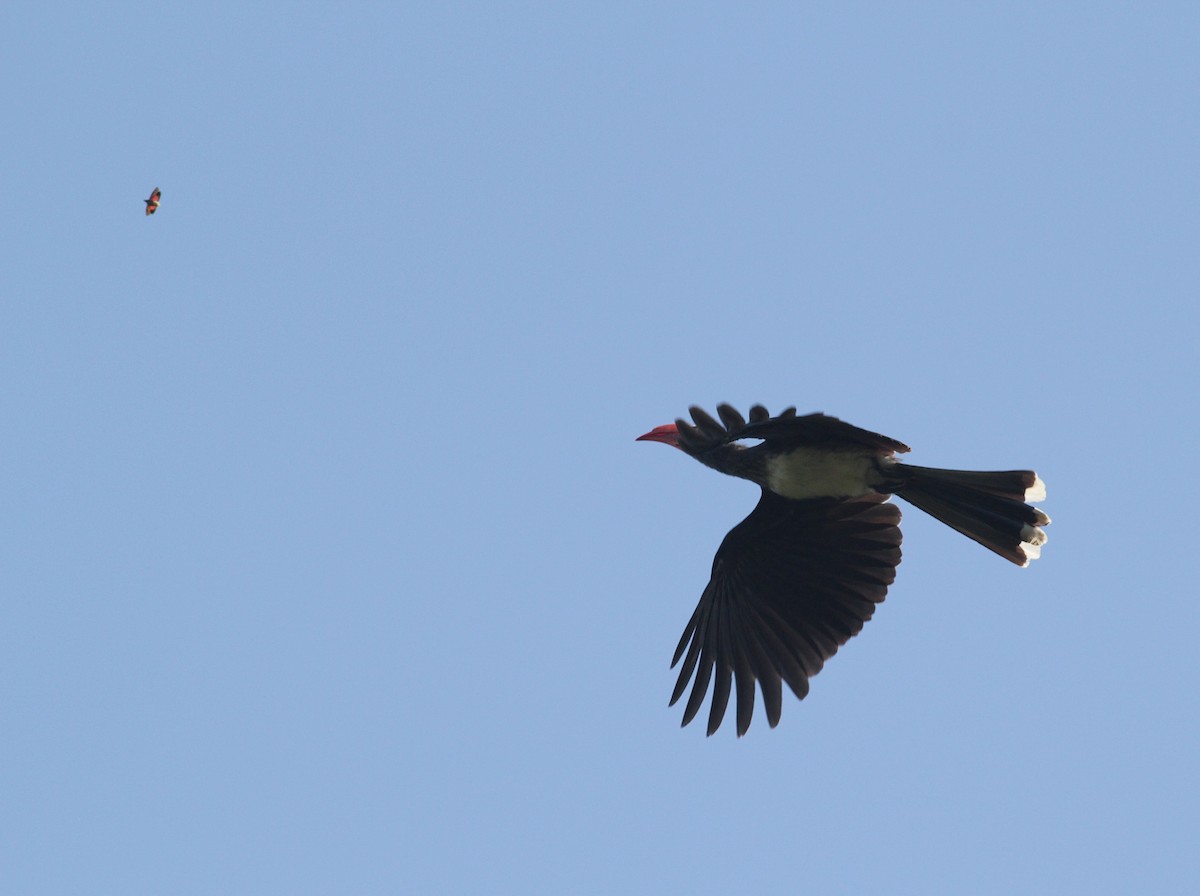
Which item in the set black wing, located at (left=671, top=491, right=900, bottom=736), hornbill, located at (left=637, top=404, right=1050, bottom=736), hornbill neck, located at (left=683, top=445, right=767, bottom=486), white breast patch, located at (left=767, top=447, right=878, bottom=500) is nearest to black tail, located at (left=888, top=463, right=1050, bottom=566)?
hornbill, located at (left=637, top=404, right=1050, bottom=736)

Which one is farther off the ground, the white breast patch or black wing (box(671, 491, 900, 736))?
the white breast patch

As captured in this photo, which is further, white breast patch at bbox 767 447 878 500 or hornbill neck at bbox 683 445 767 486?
hornbill neck at bbox 683 445 767 486

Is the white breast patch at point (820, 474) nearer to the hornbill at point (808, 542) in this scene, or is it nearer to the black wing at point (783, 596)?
the hornbill at point (808, 542)

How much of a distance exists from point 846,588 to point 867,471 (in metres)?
0.84

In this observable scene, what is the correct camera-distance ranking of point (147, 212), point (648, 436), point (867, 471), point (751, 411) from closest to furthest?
1. point (751, 411)
2. point (867, 471)
3. point (648, 436)
4. point (147, 212)

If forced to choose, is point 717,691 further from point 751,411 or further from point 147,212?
point 147,212

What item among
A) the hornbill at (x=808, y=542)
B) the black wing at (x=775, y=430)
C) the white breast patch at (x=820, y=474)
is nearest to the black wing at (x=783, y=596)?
the hornbill at (x=808, y=542)

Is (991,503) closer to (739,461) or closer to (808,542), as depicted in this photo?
(808,542)

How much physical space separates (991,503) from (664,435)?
7.53 feet

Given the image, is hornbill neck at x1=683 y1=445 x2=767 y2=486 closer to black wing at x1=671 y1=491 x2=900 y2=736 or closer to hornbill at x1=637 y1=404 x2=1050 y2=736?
hornbill at x1=637 y1=404 x2=1050 y2=736

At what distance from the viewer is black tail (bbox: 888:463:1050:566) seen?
985cm

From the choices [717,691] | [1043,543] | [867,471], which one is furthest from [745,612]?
[1043,543]

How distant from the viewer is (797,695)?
10.0 m

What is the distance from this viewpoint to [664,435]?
424 inches
